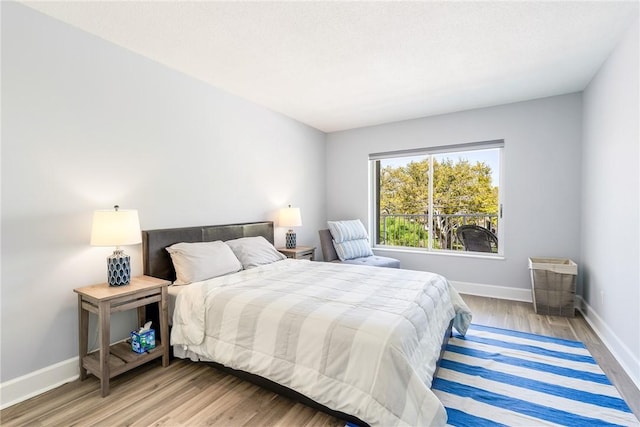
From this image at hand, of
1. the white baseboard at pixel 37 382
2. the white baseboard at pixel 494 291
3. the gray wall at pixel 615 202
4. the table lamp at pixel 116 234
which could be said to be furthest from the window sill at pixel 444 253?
the white baseboard at pixel 37 382

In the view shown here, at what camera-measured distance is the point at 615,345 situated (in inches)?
95.7

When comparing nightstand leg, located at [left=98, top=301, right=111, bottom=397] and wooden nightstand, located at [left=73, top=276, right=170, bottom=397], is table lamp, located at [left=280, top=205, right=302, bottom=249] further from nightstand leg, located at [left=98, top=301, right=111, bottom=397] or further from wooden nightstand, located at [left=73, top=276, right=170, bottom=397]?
nightstand leg, located at [left=98, top=301, right=111, bottom=397]

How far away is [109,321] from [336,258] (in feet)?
9.21

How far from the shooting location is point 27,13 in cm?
199

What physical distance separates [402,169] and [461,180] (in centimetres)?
91

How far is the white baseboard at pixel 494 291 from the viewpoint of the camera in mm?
3867

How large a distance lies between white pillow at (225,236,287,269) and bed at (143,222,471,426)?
273 mm

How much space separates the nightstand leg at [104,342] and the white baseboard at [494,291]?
408 centimetres

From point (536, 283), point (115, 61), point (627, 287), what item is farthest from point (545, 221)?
point (115, 61)

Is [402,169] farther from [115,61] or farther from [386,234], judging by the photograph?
[115,61]

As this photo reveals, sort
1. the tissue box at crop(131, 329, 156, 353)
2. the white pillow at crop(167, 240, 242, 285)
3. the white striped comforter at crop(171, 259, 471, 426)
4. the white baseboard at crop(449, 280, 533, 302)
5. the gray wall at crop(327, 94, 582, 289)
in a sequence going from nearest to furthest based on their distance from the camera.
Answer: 1. the white striped comforter at crop(171, 259, 471, 426)
2. the tissue box at crop(131, 329, 156, 353)
3. the white pillow at crop(167, 240, 242, 285)
4. the gray wall at crop(327, 94, 582, 289)
5. the white baseboard at crop(449, 280, 533, 302)

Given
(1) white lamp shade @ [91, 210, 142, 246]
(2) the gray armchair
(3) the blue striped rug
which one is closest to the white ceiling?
(1) white lamp shade @ [91, 210, 142, 246]

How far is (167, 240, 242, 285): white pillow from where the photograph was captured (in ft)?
8.42

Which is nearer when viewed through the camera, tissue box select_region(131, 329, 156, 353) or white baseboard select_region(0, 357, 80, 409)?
white baseboard select_region(0, 357, 80, 409)
